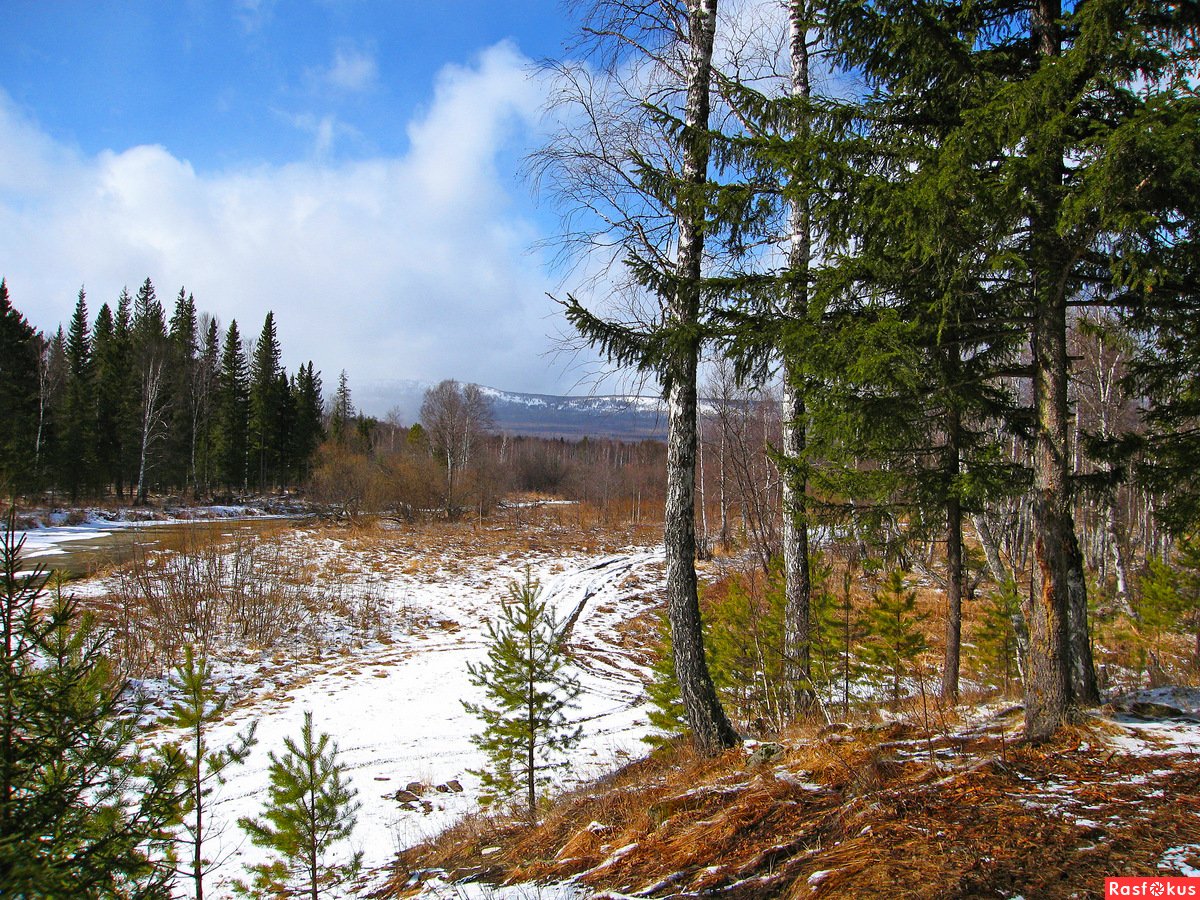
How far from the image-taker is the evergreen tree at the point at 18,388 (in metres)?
27.4

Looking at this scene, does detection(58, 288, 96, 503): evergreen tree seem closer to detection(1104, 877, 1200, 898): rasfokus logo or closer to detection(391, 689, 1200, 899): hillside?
detection(391, 689, 1200, 899): hillside

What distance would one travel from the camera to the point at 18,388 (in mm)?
29531

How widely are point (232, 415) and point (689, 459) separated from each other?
44.7m

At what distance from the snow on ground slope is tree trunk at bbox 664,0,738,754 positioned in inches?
94.8

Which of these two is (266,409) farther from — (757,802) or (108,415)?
(757,802)

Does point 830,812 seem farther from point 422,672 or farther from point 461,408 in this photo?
point 461,408

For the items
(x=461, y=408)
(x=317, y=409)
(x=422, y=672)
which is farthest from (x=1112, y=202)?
(x=317, y=409)

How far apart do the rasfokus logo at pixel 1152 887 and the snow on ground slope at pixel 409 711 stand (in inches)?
201

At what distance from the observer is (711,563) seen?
22.1m

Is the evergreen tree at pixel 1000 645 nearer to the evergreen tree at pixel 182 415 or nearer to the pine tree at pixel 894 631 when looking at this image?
the pine tree at pixel 894 631

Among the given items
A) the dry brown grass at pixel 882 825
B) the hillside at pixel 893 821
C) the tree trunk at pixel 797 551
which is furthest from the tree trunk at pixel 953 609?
the dry brown grass at pixel 882 825

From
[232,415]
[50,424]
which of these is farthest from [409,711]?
[232,415]

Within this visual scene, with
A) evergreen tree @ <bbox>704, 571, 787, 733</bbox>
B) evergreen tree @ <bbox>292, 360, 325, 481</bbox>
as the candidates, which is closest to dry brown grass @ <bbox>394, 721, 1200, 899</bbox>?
evergreen tree @ <bbox>704, 571, 787, 733</bbox>

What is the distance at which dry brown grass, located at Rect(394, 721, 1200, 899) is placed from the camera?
252 cm
